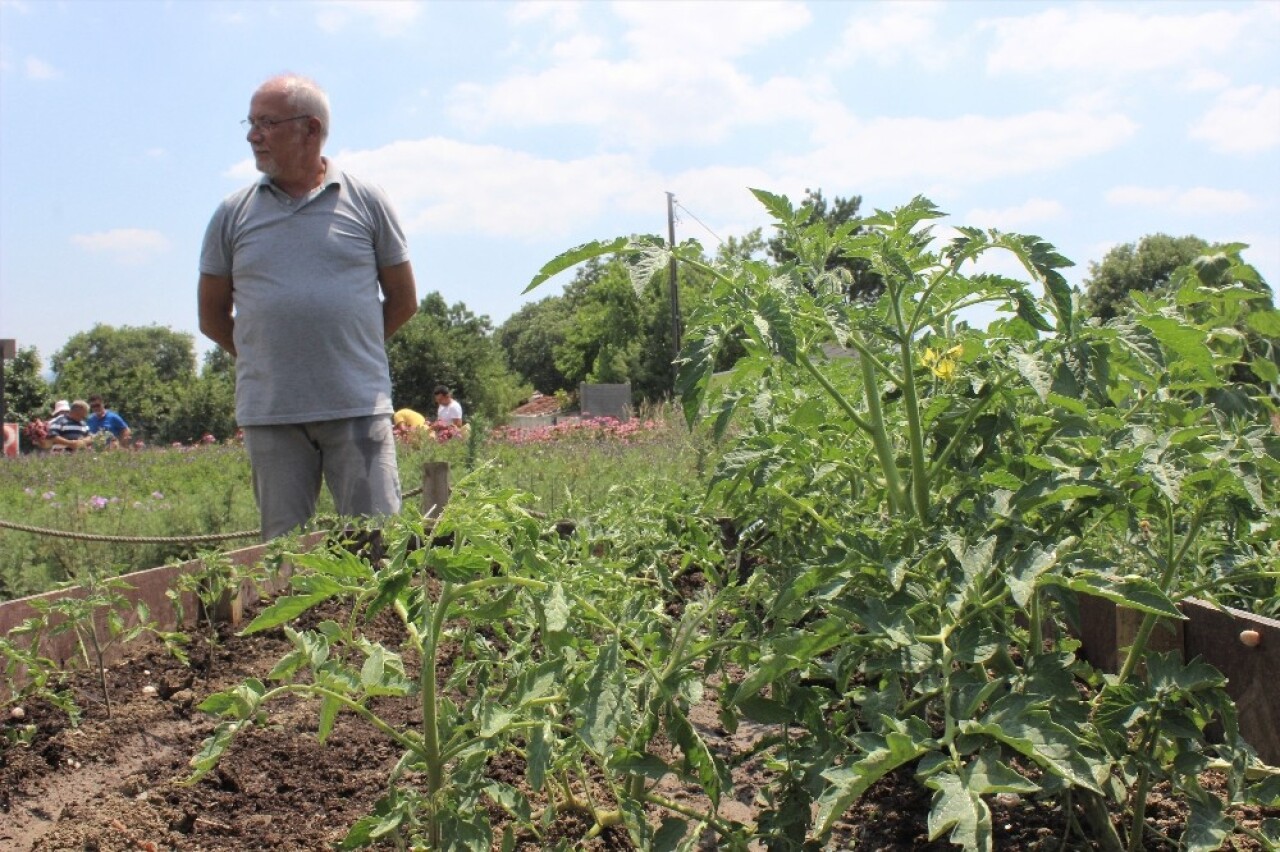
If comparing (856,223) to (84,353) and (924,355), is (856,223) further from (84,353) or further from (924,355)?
(84,353)

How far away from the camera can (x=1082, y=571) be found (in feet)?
4.10

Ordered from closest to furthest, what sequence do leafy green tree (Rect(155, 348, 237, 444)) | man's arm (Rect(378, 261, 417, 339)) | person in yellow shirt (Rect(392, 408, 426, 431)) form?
man's arm (Rect(378, 261, 417, 339))
person in yellow shirt (Rect(392, 408, 426, 431))
leafy green tree (Rect(155, 348, 237, 444))

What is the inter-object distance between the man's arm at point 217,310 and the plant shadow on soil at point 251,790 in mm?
1607

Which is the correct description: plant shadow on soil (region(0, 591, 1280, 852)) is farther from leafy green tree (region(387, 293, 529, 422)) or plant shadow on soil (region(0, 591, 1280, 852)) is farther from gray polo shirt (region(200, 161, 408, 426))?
leafy green tree (region(387, 293, 529, 422))

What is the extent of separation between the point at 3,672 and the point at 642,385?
4251cm

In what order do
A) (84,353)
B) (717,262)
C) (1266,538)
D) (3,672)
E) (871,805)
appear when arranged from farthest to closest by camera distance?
(84,353), (3,672), (871,805), (1266,538), (717,262)

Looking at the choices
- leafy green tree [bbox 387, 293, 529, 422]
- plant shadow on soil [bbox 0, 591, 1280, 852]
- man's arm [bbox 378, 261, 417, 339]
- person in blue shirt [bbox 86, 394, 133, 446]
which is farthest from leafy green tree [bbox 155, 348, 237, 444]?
plant shadow on soil [bbox 0, 591, 1280, 852]

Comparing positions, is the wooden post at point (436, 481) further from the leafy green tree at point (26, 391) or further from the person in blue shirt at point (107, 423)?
the leafy green tree at point (26, 391)

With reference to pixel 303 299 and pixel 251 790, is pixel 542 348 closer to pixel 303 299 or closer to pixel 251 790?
pixel 303 299

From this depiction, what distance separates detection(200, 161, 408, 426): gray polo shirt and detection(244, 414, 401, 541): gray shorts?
0.09 m

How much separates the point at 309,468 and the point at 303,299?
65cm

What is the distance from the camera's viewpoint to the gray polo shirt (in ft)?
12.8

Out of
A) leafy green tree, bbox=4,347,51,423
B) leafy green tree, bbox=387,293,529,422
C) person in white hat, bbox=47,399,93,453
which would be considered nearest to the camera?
person in white hat, bbox=47,399,93,453

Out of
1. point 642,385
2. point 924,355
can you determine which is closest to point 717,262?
point 924,355
